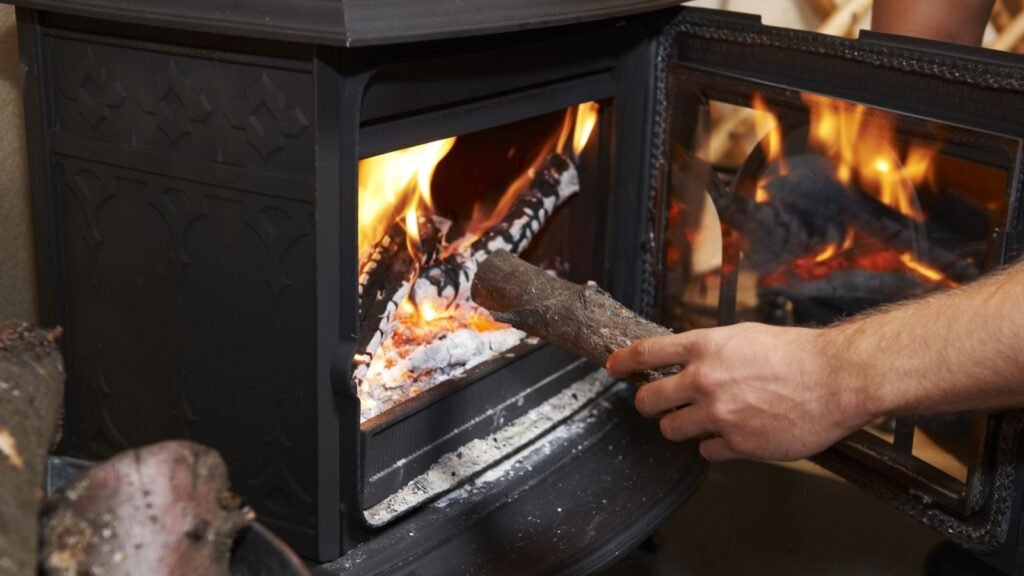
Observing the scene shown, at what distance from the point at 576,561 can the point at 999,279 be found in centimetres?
45

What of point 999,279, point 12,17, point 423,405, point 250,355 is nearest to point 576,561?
point 423,405

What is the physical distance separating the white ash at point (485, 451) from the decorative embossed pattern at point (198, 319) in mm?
107

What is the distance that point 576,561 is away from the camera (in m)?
1.05

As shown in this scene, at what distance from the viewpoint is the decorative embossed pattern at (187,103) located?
2.93ft

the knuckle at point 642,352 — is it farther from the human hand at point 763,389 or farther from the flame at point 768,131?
the flame at point 768,131

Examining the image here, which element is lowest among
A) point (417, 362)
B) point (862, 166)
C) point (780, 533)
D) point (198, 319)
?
point (780, 533)

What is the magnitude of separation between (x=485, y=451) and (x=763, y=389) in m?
0.43

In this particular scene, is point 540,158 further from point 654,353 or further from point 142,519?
point 142,519

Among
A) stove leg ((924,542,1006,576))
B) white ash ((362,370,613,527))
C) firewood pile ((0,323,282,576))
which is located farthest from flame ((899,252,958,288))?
firewood pile ((0,323,282,576))

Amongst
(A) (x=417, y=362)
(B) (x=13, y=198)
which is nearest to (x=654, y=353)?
(A) (x=417, y=362)

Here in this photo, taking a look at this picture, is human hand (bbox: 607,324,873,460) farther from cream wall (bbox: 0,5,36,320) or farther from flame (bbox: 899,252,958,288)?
cream wall (bbox: 0,5,36,320)

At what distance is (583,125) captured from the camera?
1.31 metres

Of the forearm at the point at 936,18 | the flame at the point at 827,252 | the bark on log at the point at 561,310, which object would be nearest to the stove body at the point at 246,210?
the bark on log at the point at 561,310

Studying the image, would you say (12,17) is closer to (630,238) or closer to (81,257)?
(81,257)
